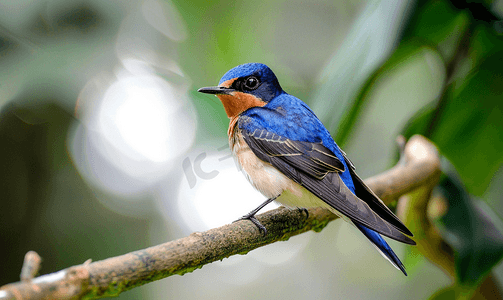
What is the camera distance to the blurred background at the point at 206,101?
2178mm

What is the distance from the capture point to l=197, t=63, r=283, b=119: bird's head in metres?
1.90

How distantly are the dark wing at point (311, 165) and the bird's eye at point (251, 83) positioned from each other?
0.23 metres

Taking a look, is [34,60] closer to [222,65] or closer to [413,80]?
[222,65]

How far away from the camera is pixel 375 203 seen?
1.70m

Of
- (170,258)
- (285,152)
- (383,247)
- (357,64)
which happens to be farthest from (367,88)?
(170,258)

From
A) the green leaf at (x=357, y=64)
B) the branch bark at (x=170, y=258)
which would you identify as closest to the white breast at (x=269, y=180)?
the branch bark at (x=170, y=258)

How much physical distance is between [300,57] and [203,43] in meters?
1.03

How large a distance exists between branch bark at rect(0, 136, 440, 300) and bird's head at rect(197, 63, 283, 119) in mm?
524

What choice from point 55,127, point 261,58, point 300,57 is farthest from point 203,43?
point 55,127

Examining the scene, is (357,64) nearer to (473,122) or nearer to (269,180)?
(269,180)

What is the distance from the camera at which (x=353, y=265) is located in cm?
504

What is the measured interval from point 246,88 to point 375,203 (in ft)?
2.54

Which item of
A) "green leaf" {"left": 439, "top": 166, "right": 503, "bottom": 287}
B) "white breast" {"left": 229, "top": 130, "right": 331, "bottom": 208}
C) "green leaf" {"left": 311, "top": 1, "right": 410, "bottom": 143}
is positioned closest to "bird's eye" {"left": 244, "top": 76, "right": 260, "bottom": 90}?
"white breast" {"left": 229, "top": 130, "right": 331, "bottom": 208}

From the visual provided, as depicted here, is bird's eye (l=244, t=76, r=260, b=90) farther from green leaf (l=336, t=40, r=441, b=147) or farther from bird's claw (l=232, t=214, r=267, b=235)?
bird's claw (l=232, t=214, r=267, b=235)
